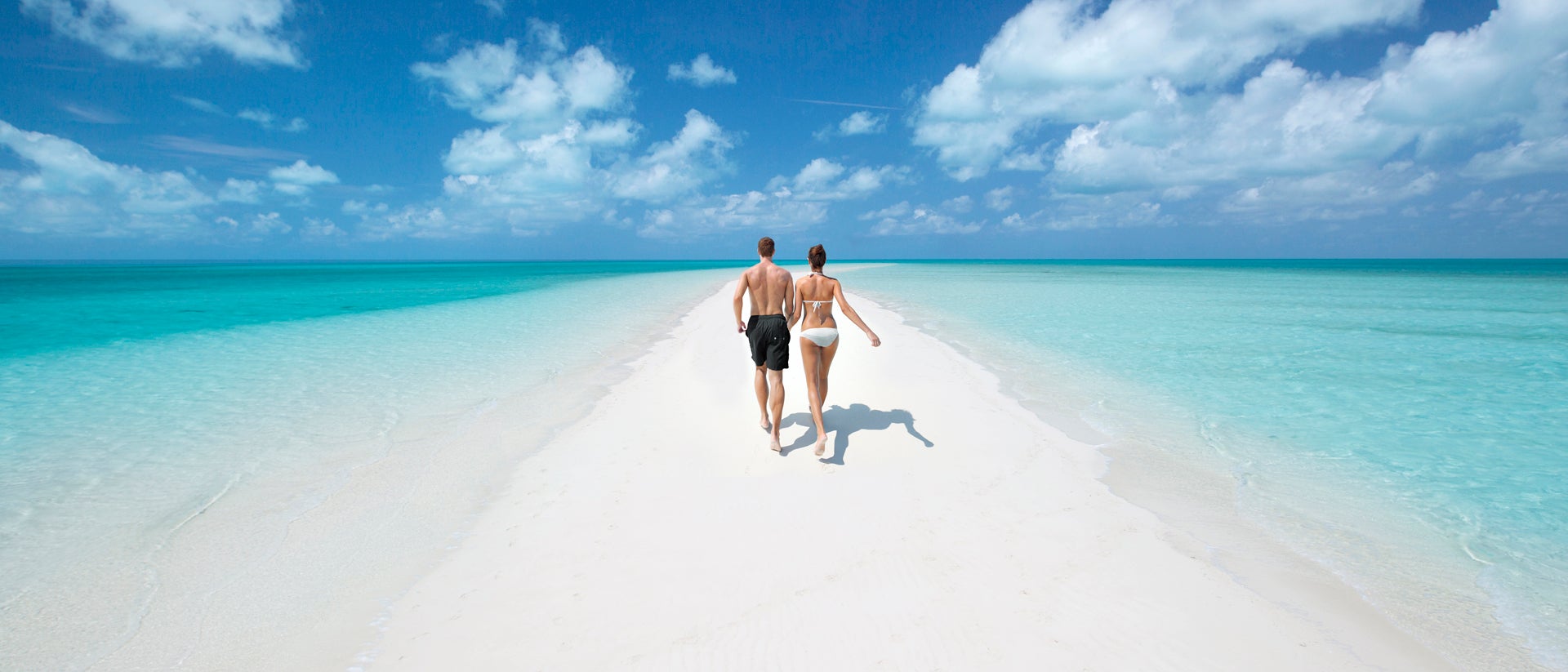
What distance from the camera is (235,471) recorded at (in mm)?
5797

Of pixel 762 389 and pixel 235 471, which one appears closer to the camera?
pixel 235 471

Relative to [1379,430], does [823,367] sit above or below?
above

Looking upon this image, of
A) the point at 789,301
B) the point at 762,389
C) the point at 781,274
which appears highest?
the point at 781,274

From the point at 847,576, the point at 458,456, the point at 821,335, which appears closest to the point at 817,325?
the point at 821,335

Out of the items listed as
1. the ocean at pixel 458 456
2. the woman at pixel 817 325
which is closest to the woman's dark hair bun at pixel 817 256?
the woman at pixel 817 325

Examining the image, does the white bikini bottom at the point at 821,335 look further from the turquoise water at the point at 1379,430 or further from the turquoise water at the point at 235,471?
the turquoise water at the point at 1379,430

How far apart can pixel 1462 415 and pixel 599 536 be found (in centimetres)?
996

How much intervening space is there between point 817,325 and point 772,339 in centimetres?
42

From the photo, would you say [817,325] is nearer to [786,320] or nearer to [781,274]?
[786,320]

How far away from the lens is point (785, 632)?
303 centimetres

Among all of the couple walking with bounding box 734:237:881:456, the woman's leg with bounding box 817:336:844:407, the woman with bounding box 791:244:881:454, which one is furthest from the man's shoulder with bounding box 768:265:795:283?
the woman's leg with bounding box 817:336:844:407

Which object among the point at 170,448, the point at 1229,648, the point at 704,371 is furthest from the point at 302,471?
the point at 1229,648

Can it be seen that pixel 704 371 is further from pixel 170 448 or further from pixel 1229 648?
pixel 1229 648

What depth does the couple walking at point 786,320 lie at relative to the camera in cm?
543
